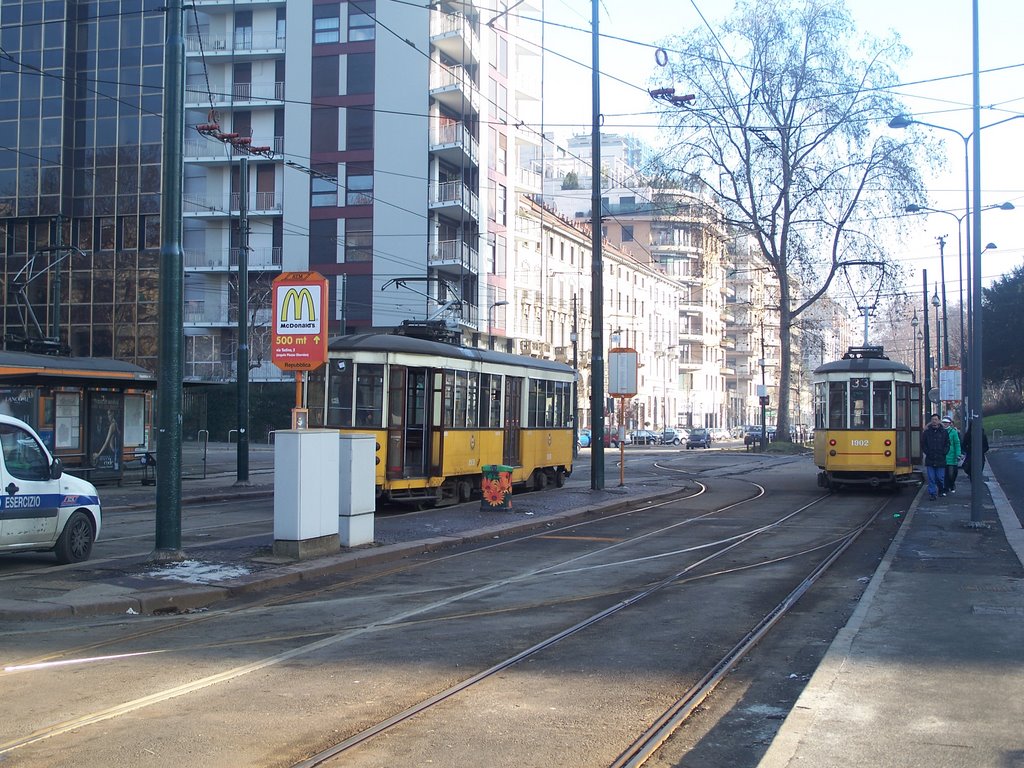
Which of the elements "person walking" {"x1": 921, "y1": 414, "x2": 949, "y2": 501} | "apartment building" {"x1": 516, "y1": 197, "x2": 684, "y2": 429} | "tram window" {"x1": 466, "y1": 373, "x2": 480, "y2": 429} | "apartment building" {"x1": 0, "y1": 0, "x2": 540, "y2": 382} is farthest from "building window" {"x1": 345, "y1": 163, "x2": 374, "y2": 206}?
"person walking" {"x1": 921, "y1": 414, "x2": 949, "y2": 501}

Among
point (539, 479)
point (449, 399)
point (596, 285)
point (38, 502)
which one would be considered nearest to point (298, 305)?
point (38, 502)

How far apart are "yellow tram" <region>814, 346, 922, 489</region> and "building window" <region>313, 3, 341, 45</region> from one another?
36954mm

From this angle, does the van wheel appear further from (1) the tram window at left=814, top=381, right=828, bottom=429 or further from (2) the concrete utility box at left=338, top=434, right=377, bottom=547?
(1) the tram window at left=814, top=381, right=828, bottom=429

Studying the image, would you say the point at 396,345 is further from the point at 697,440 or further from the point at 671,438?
the point at 671,438

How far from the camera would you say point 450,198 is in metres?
54.5

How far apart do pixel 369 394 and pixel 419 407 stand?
1.13 metres

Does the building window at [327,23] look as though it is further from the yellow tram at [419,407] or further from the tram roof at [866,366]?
the tram roof at [866,366]

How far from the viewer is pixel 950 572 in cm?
1254

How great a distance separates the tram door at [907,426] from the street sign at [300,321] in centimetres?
1703

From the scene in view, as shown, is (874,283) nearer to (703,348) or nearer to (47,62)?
(47,62)

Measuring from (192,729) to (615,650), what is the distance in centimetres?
347

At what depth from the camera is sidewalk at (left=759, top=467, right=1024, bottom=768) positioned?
5.71 m

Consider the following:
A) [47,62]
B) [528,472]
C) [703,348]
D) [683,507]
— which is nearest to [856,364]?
[683,507]

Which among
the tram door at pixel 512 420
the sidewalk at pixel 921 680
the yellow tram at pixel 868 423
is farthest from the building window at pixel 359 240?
the sidewalk at pixel 921 680
